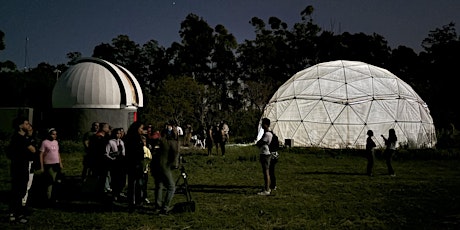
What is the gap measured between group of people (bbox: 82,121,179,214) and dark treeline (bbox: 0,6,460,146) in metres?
32.8

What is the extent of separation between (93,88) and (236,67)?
3508 centimetres

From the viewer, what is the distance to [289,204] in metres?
9.41

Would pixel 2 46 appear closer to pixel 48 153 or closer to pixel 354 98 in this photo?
pixel 354 98

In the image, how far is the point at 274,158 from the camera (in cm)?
1085

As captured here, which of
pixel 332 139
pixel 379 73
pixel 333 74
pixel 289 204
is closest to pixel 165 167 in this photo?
pixel 289 204

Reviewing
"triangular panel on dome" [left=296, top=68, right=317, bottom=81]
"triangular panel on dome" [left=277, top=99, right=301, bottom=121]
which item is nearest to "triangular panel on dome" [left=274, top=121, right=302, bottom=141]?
"triangular panel on dome" [left=277, top=99, right=301, bottom=121]

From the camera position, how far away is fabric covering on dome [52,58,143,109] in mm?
24734

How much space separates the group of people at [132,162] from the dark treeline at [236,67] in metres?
32.8

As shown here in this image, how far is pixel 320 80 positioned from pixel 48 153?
23.6m

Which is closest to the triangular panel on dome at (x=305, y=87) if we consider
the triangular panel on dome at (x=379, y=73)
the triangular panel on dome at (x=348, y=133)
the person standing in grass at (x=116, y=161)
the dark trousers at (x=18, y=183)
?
the triangular panel on dome at (x=348, y=133)

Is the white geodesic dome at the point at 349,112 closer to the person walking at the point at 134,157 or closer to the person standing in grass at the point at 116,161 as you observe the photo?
the person standing in grass at the point at 116,161

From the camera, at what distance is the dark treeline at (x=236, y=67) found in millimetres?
43844

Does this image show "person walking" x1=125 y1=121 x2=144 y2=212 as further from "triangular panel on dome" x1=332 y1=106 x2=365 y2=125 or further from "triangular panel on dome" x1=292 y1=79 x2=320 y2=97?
"triangular panel on dome" x1=292 y1=79 x2=320 y2=97

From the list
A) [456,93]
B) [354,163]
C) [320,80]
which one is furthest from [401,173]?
[456,93]
